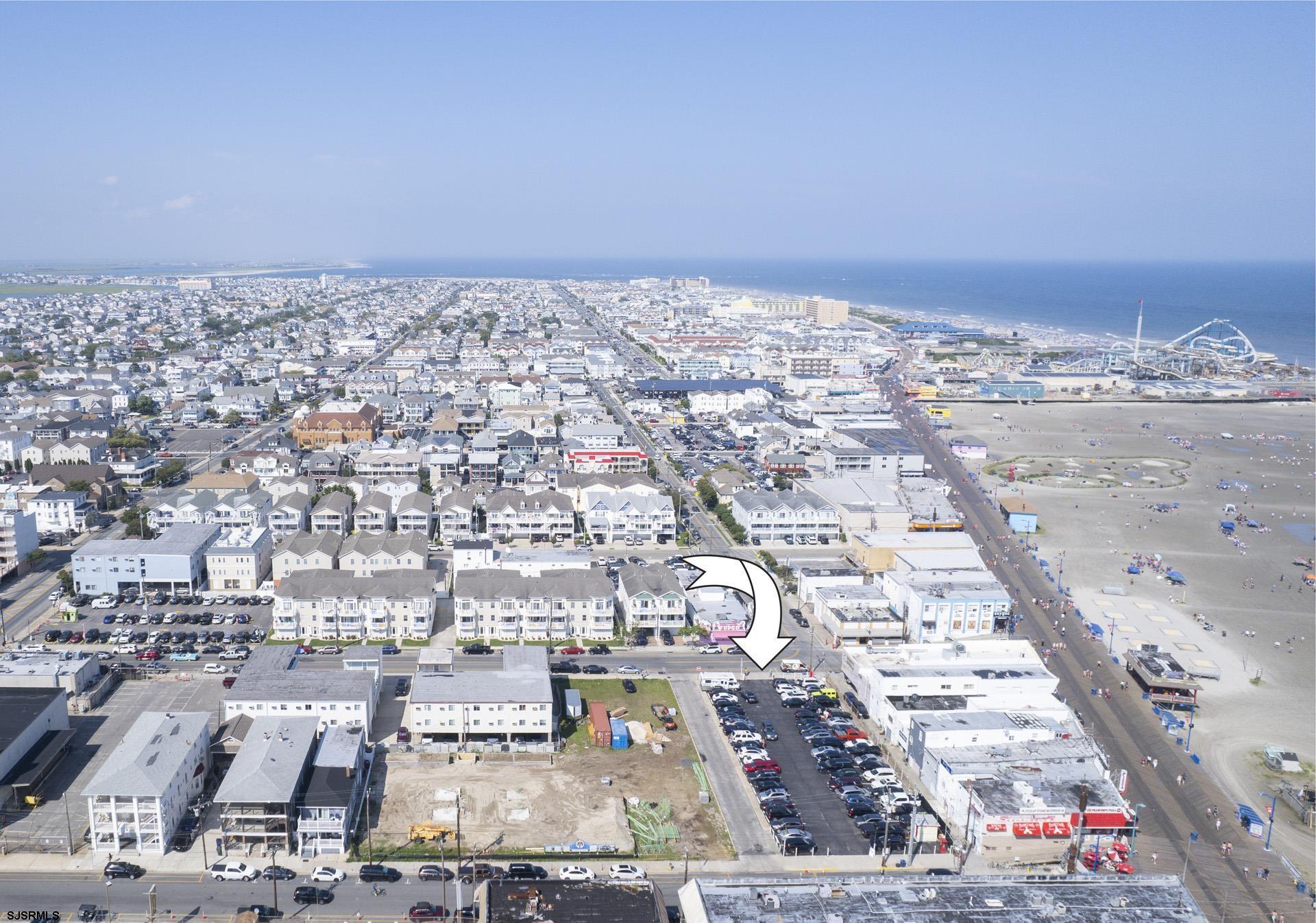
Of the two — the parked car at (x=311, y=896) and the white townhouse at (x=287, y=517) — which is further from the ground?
the white townhouse at (x=287, y=517)

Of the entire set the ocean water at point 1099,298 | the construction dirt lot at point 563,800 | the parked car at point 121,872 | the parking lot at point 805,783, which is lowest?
the parking lot at point 805,783

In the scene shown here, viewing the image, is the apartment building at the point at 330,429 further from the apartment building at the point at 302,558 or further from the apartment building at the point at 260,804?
the apartment building at the point at 260,804

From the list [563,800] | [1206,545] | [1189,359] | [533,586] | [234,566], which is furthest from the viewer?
[1189,359]

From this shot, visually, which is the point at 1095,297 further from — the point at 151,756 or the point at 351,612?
the point at 151,756

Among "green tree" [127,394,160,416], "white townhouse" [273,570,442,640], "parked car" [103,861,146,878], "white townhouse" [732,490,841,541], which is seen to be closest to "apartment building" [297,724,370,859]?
"parked car" [103,861,146,878]

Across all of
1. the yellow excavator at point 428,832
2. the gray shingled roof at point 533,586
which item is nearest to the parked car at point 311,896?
the yellow excavator at point 428,832

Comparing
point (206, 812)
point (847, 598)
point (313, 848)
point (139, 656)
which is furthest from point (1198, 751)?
point (139, 656)

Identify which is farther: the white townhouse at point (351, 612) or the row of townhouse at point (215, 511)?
the row of townhouse at point (215, 511)

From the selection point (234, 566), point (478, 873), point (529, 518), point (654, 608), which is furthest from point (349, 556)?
point (478, 873)
